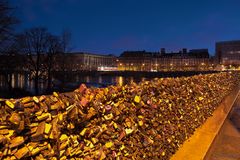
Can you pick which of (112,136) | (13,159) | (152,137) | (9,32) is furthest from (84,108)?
(9,32)

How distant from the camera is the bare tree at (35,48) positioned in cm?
3609

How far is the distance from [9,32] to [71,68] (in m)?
17.4

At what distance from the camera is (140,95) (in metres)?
3.14

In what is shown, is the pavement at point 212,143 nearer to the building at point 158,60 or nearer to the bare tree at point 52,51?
the bare tree at point 52,51

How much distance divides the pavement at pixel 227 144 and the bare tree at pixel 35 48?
30.3 meters

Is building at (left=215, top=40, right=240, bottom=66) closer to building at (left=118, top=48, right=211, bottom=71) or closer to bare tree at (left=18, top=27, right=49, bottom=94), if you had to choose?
building at (left=118, top=48, right=211, bottom=71)

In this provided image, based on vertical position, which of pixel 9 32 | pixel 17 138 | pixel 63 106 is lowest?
pixel 17 138

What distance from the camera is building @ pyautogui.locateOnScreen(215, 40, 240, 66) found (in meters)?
109

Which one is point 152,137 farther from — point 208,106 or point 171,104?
point 208,106

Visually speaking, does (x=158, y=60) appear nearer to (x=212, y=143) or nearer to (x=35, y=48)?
(x=35, y=48)

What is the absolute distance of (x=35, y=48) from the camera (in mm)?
39125

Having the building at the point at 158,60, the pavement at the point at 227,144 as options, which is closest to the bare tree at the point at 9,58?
the pavement at the point at 227,144

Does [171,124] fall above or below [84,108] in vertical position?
below

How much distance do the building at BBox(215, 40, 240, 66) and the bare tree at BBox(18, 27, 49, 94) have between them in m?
82.8
